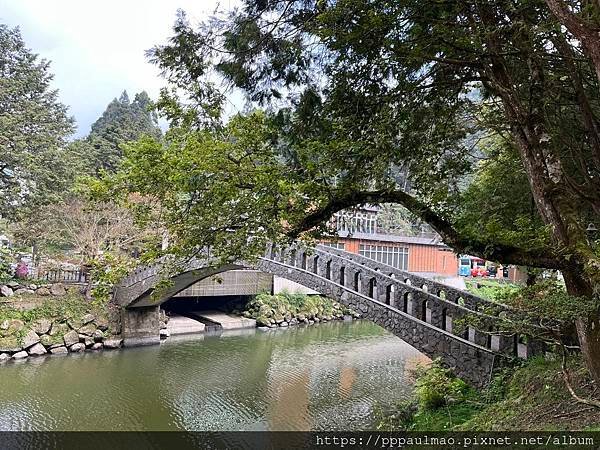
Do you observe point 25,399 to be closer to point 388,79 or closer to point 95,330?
point 95,330

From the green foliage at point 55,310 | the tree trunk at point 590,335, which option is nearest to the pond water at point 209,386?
the green foliage at point 55,310

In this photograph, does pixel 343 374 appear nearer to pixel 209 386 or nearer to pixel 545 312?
pixel 209 386

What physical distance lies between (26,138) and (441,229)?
40.4 ft

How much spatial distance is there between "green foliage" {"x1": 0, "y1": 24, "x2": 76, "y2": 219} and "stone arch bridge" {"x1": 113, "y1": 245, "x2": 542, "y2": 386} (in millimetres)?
5153

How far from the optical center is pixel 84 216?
43.3 ft

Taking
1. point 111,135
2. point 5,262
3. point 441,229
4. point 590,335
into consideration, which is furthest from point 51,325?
point 590,335

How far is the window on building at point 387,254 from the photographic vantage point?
66.7 feet

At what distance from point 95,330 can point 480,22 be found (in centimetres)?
1219

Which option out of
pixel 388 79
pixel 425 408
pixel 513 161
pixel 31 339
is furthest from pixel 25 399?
pixel 513 161

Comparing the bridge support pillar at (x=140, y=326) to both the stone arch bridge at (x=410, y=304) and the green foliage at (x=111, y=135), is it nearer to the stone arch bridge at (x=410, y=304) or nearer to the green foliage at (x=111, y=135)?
the stone arch bridge at (x=410, y=304)

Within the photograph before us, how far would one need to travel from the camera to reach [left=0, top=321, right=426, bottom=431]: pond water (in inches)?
294

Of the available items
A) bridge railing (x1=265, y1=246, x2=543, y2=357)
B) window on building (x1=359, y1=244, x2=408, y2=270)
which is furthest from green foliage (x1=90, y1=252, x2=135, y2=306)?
window on building (x1=359, y1=244, x2=408, y2=270)

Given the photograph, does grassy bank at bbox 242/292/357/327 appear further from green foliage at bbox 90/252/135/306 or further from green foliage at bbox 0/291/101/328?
green foliage at bbox 90/252/135/306

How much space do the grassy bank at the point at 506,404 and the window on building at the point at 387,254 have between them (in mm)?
13681
